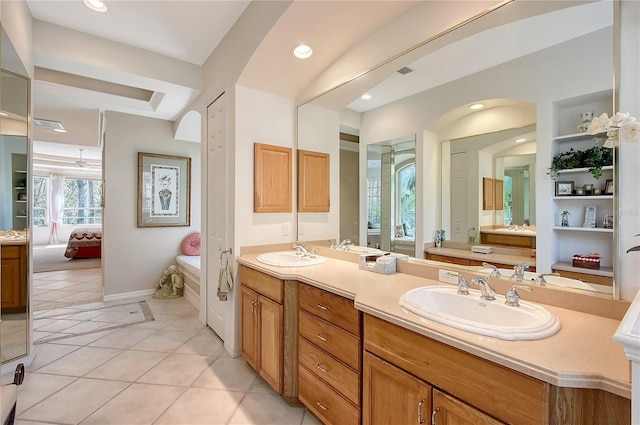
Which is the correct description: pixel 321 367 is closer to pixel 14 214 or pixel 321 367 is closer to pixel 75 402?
pixel 75 402

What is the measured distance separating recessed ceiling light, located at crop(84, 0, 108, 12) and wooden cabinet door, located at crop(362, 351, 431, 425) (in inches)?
116

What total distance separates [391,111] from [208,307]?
2636 millimetres

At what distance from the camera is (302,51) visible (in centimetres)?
222

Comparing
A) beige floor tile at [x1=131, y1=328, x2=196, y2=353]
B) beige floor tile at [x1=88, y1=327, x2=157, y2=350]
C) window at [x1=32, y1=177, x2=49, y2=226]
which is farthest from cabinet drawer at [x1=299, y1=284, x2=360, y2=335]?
window at [x1=32, y1=177, x2=49, y2=226]

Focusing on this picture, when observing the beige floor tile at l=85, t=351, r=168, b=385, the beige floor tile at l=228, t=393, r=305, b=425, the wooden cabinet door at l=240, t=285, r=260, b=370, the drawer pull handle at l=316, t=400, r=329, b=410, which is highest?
the wooden cabinet door at l=240, t=285, r=260, b=370

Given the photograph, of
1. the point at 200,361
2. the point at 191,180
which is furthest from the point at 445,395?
the point at 191,180

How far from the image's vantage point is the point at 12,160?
227 cm

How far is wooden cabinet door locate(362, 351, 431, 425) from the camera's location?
109 cm

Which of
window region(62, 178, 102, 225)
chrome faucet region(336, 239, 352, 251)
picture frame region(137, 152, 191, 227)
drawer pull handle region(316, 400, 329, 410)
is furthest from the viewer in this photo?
window region(62, 178, 102, 225)

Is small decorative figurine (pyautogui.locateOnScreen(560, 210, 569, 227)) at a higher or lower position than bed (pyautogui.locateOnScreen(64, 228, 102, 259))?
higher

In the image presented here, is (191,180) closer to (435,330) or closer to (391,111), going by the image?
(391,111)

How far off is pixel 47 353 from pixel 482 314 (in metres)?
3.41

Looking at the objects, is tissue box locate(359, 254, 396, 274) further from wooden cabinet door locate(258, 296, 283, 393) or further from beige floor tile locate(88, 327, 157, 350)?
beige floor tile locate(88, 327, 157, 350)

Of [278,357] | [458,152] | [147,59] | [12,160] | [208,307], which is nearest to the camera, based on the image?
[458,152]
